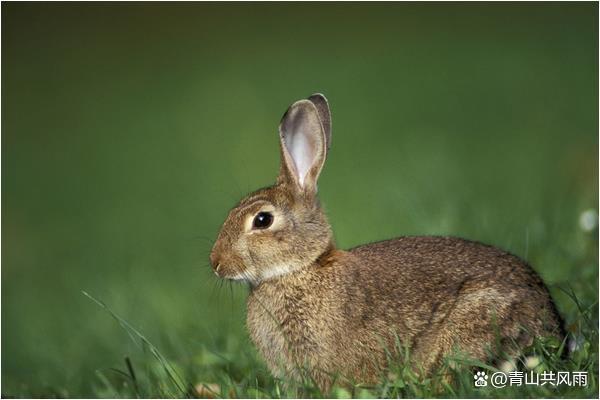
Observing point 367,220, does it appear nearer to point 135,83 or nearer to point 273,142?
point 273,142

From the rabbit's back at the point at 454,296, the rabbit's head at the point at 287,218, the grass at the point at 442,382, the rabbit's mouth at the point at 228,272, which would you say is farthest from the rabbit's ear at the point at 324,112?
the grass at the point at 442,382

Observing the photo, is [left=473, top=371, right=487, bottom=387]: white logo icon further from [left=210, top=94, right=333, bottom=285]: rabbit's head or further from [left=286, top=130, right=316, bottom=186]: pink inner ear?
[left=286, top=130, right=316, bottom=186]: pink inner ear

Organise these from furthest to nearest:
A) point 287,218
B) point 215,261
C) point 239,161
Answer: point 239,161
point 287,218
point 215,261

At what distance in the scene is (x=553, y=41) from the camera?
1684 cm

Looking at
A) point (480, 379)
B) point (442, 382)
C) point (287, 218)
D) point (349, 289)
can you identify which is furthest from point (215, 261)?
point (480, 379)

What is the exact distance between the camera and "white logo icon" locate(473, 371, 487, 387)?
473 centimetres

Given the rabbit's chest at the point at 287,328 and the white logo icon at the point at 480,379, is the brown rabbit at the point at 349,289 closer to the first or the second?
the rabbit's chest at the point at 287,328

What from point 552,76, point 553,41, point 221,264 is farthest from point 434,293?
point 553,41

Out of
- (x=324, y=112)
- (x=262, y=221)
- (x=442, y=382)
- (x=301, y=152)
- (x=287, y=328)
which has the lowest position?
(x=442, y=382)

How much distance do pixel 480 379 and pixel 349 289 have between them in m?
0.98

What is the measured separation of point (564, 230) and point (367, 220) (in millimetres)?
3032

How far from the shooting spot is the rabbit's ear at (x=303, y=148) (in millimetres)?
5762

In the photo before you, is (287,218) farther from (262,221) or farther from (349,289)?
(349,289)

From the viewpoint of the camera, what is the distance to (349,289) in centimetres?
546
